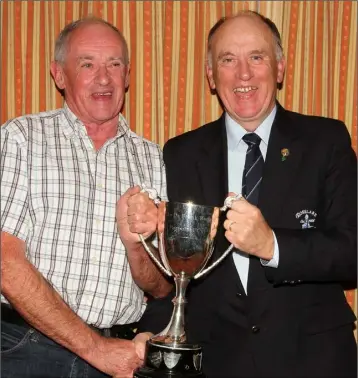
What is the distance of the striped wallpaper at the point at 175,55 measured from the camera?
7.99 ft

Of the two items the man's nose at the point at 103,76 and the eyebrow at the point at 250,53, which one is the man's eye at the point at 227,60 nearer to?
the eyebrow at the point at 250,53

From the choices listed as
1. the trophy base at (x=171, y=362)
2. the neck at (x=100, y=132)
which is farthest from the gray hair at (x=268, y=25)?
the trophy base at (x=171, y=362)

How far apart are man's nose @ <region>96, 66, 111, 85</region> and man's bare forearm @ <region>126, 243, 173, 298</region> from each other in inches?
22.2

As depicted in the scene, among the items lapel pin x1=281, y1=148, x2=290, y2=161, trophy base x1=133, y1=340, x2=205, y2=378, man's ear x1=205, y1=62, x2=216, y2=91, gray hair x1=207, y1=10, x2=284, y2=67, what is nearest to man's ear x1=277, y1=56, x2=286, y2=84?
gray hair x1=207, y1=10, x2=284, y2=67

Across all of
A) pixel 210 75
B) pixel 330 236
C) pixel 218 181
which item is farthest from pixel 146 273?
pixel 210 75

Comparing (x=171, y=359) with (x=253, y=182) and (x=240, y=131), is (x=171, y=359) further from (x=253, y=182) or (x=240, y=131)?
(x=240, y=131)

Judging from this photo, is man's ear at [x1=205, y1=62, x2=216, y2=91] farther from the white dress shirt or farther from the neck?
the neck

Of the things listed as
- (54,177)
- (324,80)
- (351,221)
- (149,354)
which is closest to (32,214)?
(54,177)

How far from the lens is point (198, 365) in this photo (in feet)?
5.74

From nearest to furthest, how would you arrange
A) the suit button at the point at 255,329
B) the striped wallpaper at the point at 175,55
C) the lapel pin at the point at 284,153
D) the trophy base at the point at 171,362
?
the trophy base at the point at 171,362 → the suit button at the point at 255,329 → the lapel pin at the point at 284,153 → the striped wallpaper at the point at 175,55

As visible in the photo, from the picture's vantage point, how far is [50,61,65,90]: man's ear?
7.50 feet

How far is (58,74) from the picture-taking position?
7.53 feet

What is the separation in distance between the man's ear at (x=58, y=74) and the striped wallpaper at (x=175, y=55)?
18 cm

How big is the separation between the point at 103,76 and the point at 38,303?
0.78 metres
